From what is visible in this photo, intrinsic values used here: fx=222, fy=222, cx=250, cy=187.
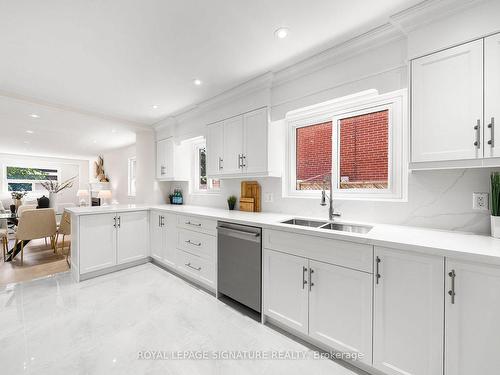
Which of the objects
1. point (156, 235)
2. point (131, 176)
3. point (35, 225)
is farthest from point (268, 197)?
point (131, 176)

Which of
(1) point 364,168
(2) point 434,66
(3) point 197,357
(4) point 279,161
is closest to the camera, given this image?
(2) point 434,66

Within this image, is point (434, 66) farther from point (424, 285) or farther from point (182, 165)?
point (182, 165)

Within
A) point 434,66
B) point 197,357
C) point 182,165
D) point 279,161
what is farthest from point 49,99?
point 434,66

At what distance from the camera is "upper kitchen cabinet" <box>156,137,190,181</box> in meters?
3.88

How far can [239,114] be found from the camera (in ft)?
9.04

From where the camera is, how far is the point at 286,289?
1.82 metres

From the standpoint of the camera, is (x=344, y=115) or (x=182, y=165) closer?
(x=344, y=115)

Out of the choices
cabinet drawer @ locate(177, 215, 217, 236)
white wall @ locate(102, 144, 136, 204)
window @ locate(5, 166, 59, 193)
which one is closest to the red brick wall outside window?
cabinet drawer @ locate(177, 215, 217, 236)

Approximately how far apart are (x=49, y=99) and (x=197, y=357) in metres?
3.68

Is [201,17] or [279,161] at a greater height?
[201,17]

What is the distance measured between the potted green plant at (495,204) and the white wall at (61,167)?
11.4m

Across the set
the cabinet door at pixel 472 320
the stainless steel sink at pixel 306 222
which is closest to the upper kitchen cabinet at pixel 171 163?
the stainless steel sink at pixel 306 222

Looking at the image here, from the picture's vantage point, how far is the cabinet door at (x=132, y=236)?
3.24 metres

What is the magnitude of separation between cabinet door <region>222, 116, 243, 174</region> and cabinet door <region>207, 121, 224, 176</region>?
0.08 meters
